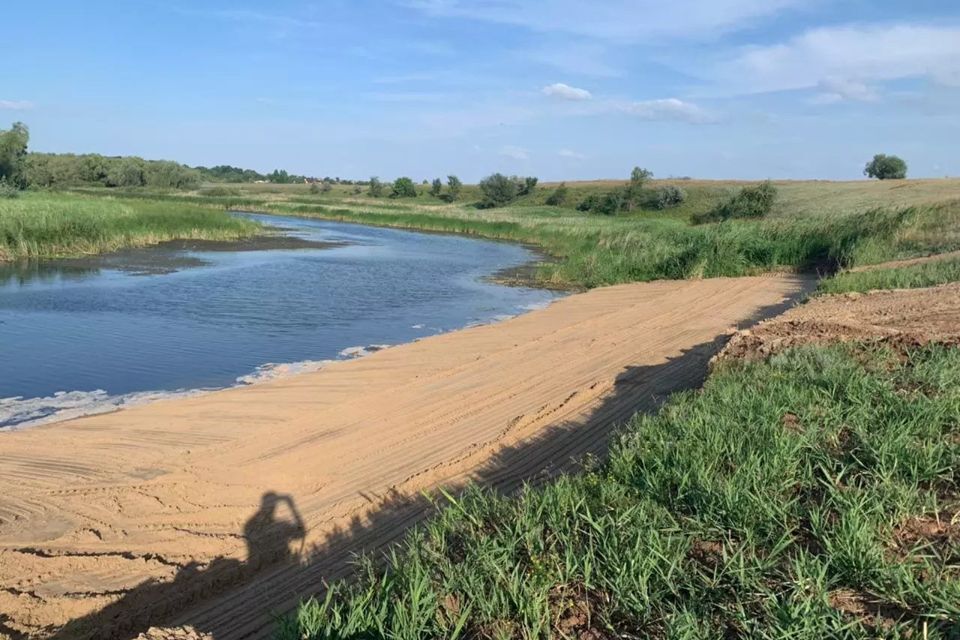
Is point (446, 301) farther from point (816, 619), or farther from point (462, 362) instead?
point (816, 619)

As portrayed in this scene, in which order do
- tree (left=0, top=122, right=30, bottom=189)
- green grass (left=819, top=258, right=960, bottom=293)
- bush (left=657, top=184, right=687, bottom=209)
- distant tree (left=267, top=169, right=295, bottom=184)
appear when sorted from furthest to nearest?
distant tree (left=267, top=169, right=295, bottom=184) → bush (left=657, top=184, right=687, bottom=209) → tree (left=0, top=122, right=30, bottom=189) → green grass (left=819, top=258, right=960, bottom=293)

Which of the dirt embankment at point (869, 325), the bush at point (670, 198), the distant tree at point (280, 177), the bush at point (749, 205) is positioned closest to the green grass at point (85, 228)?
the dirt embankment at point (869, 325)

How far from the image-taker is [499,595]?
3.80 m

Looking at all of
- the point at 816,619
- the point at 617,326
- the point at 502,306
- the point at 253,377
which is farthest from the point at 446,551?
the point at 502,306

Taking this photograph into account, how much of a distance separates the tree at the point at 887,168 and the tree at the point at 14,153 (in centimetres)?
7444

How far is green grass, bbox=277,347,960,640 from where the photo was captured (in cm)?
352

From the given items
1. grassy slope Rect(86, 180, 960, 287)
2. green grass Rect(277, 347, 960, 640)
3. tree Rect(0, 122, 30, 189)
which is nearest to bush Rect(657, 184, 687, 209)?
grassy slope Rect(86, 180, 960, 287)

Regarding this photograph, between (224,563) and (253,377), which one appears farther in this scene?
(253,377)

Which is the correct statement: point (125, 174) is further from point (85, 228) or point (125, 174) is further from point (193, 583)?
point (193, 583)

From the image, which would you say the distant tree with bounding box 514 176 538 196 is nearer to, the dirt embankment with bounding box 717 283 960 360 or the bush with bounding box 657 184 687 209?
the bush with bounding box 657 184 687 209

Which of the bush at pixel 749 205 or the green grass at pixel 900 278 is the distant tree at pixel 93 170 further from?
the green grass at pixel 900 278

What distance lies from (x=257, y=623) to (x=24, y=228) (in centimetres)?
2884

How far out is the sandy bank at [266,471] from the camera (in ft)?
17.5

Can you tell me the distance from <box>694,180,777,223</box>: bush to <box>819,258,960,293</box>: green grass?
101ft
